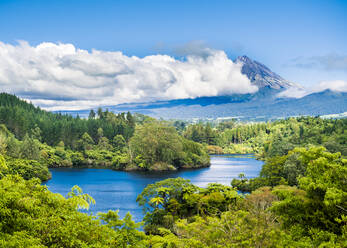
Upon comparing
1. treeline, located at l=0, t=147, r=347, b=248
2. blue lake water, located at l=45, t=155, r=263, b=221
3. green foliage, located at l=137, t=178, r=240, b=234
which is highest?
treeline, located at l=0, t=147, r=347, b=248

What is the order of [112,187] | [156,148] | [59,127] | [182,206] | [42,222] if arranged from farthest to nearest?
1. [59,127]
2. [156,148]
3. [112,187]
4. [182,206]
5. [42,222]

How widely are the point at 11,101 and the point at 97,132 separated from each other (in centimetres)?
4852

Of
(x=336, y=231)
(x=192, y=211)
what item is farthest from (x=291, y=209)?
(x=192, y=211)

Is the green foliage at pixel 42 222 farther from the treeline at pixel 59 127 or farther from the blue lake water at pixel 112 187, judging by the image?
the treeline at pixel 59 127

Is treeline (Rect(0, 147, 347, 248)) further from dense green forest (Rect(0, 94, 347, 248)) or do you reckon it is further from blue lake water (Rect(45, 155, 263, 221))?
blue lake water (Rect(45, 155, 263, 221))

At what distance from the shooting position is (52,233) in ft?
25.3

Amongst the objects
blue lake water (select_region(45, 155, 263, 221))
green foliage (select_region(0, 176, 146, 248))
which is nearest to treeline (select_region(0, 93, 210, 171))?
blue lake water (select_region(45, 155, 263, 221))

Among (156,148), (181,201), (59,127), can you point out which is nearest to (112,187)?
(181,201)

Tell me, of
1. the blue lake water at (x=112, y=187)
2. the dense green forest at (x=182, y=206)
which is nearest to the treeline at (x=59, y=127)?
the dense green forest at (x=182, y=206)

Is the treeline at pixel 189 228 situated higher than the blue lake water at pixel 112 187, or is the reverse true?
the treeline at pixel 189 228

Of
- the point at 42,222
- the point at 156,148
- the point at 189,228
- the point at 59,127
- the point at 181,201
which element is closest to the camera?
the point at 42,222

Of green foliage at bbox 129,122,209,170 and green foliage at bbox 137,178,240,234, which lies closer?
green foliage at bbox 137,178,240,234

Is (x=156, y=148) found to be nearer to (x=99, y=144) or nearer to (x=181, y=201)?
(x=99, y=144)

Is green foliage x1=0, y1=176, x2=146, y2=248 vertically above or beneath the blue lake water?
above
